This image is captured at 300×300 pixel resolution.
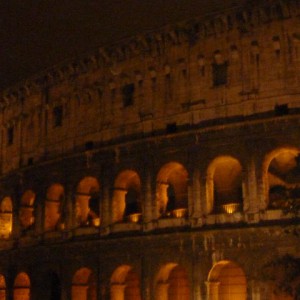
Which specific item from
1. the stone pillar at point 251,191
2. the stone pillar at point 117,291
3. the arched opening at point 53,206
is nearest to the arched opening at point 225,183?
the stone pillar at point 251,191

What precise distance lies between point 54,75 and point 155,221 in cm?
1013

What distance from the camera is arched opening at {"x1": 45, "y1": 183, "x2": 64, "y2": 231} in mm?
33438

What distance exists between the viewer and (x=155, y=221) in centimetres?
2852

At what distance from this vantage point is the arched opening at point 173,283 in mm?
28094

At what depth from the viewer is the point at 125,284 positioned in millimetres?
30000

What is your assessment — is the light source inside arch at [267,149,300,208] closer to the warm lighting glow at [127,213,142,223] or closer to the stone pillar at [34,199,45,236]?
the warm lighting glow at [127,213,142,223]

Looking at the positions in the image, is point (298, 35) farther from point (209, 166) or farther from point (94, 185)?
point (94, 185)

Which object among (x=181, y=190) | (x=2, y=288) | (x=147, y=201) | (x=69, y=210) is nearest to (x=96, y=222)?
(x=69, y=210)

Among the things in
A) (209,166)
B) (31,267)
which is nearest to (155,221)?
(209,166)

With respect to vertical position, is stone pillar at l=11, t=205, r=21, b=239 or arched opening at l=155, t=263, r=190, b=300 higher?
stone pillar at l=11, t=205, r=21, b=239

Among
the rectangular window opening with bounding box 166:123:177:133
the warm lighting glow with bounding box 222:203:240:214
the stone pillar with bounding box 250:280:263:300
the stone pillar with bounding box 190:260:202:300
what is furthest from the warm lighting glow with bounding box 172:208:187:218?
the stone pillar with bounding box 250:280:263:300

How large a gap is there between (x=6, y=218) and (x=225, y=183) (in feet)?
45.0

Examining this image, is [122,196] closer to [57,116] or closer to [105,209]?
[105,209]

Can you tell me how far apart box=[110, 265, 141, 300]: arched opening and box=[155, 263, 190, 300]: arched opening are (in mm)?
1707
